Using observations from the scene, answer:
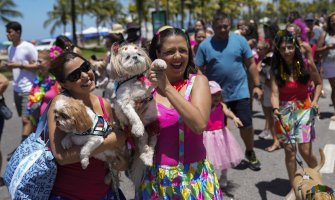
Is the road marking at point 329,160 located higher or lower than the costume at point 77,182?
lower

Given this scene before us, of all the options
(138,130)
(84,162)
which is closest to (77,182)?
(84,162)

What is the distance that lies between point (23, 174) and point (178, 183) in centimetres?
89

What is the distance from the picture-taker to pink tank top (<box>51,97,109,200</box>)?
2.45 meters

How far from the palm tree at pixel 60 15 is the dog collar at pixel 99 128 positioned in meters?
66.1

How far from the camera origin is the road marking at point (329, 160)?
5.06 m

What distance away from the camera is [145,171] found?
8.25ft

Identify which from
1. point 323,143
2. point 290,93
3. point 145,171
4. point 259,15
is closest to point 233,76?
point 290,93

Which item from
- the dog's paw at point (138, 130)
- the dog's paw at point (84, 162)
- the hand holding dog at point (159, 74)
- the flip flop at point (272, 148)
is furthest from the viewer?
the flip flop at point (272, 148)

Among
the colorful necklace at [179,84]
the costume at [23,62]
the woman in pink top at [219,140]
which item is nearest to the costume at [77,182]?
the colorful necklace at [179,84]

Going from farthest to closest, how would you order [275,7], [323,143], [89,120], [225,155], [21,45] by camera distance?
1. [275,7]
2. [21,45]
3. [323,143]
4. [225,155]
5. [89,120]

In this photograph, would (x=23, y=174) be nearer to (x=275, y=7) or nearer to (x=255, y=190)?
(x=255, y=190)

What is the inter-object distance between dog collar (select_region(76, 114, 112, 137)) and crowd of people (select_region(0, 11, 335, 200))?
5 centimetres

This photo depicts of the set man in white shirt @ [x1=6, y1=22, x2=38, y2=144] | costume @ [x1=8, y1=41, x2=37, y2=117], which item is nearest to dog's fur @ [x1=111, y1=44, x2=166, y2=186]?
man in white shirt @ [x1=6, y1=22, x2=38, y2=144]

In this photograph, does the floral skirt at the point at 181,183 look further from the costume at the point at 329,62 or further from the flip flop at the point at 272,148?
the costume at the point at 329,62
